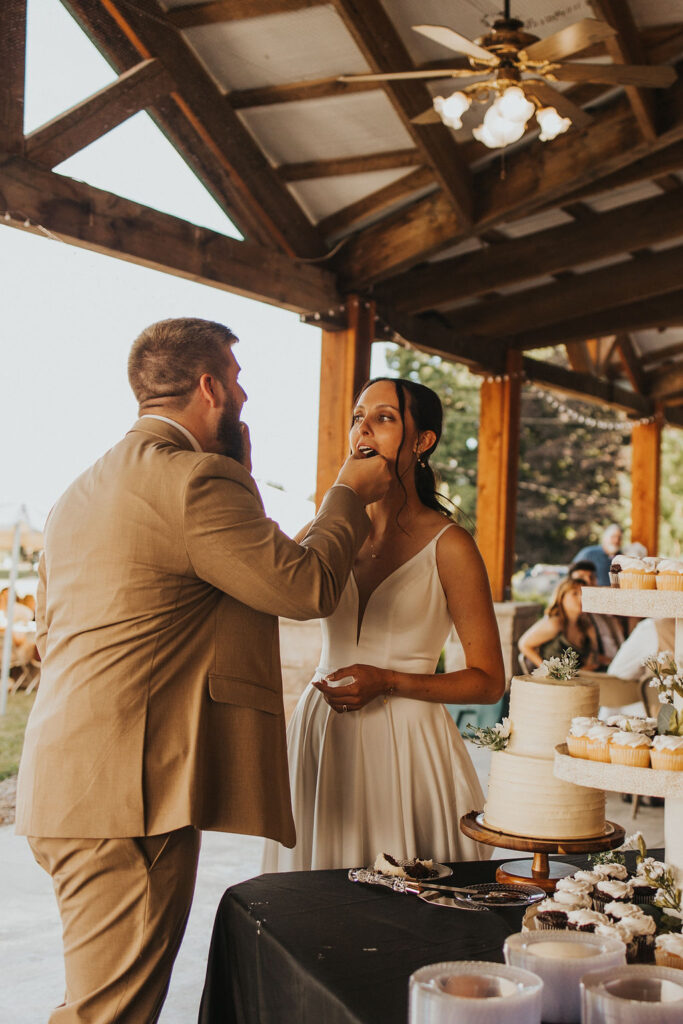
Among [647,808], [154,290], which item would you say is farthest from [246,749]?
[647,808]

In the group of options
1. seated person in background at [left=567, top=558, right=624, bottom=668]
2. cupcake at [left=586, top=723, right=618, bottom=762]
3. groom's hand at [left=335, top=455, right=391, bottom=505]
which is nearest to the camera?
cupcake at [left=586, top=723, right=618, bottom=762]

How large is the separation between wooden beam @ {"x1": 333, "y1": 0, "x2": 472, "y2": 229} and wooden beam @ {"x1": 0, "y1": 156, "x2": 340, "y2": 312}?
1.11 meters

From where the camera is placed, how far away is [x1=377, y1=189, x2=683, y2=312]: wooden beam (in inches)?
263

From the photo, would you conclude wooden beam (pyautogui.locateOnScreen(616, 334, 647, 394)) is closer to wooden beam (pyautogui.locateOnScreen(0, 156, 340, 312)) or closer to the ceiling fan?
wooden beam (pyautogui.locateOnScreen(0, 156, 340, 312))

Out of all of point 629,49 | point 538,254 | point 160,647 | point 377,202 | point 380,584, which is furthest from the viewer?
point 538,254

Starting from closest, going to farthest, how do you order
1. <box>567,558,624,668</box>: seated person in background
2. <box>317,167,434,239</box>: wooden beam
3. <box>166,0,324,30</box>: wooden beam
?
<box>166,0,324,30</box>: wooden beam, <box>317,167,434,239</box>: wooden beam, <box>567,558,624,668</box>: seated person in background

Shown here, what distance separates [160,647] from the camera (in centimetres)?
161

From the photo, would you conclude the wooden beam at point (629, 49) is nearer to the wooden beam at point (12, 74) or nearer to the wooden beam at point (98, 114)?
the wooden beam at point (98, 114)

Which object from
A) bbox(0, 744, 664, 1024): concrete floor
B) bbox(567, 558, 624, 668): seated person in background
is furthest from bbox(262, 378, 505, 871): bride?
bbox(567, 558, 624, 668): seated person in background

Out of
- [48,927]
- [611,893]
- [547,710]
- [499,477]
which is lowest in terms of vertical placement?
[48,927]

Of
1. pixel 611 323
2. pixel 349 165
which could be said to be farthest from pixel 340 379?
pixel 611 323

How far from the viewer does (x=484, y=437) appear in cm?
877

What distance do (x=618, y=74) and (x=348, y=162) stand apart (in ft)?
7.96

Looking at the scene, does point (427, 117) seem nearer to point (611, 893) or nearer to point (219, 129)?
point (219, 129)
